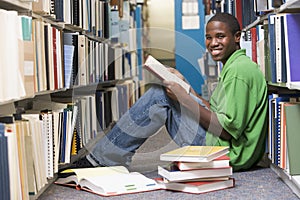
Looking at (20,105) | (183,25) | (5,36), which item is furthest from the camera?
(183,25)

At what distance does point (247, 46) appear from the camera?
3000 millimetres

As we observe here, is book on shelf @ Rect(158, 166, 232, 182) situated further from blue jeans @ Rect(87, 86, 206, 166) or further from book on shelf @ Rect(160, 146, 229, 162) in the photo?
blue jeans @ Rect(87, 86, 206, 166)

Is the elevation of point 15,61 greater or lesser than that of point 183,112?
Result: greater

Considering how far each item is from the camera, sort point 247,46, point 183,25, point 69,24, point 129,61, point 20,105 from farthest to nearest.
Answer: point 183,25
point 129,61
point 247,46
point 69,24
point 20,105

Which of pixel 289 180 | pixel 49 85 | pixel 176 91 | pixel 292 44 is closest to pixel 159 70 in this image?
pixel 176 91

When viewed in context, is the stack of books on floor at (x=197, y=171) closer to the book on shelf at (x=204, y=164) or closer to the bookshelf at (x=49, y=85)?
the book on shelf at (x=204, y=164)

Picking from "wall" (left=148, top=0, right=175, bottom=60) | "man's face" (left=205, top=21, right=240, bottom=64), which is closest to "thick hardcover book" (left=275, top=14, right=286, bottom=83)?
"man's face" (left=205, top=21, right=240, bottom=64)

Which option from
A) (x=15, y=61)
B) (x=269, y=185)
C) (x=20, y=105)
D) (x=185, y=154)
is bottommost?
(x=269, y=185)

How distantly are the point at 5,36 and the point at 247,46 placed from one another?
1786 millimetres

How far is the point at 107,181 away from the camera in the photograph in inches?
84.1

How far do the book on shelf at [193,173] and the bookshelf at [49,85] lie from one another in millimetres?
472

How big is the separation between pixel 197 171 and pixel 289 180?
373 mm

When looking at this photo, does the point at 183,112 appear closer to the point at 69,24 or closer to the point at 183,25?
the point at 69,24

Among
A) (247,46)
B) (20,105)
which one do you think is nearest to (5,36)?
(20,105)
